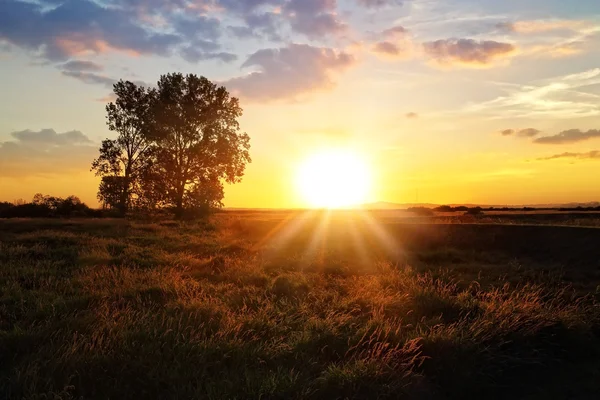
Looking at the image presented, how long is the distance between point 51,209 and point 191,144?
20.4 metres

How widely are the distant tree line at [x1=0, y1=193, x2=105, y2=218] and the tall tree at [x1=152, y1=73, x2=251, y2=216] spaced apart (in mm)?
10338

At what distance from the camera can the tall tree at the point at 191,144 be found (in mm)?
45156

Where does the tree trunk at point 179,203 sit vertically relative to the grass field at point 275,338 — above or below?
above

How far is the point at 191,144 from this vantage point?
4597cm

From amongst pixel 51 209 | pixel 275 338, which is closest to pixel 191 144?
pixel 51 209

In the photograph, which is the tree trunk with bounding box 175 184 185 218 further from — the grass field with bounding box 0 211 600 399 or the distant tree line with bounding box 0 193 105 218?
the grass field with bounding box 0 211 600 399

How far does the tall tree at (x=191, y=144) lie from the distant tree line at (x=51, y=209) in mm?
10338

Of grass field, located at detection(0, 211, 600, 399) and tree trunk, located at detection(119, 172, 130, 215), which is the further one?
tree trunk, located at detection(119, 172, 130, 215)

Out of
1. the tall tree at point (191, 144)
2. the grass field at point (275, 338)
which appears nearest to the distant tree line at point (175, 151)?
the tall tree at point (191, 144)

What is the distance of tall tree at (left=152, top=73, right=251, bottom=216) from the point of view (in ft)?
148

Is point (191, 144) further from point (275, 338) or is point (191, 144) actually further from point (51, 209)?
point (275, 338)

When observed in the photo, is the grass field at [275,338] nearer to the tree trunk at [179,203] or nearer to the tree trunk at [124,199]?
the tree trunk at [179,203]

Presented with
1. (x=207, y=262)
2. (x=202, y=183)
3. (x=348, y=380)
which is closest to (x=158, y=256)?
(x=207, y=262)

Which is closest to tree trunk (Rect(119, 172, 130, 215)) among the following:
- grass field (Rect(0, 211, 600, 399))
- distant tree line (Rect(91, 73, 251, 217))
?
distant tree line (Rect(91, 73, 251, 217))
